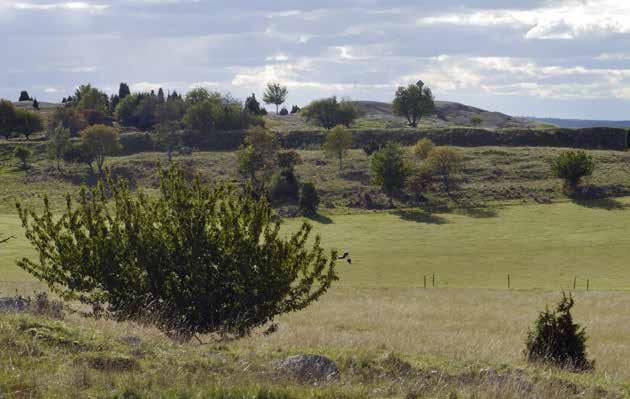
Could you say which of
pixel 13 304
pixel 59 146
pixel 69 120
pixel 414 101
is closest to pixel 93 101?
pixel 69 120

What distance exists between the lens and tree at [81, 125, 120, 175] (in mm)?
120438

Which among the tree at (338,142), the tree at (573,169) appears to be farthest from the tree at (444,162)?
the tree at (338,142)

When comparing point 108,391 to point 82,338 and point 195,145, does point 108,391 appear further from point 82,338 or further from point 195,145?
point 195,145

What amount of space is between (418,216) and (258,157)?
33.4 m

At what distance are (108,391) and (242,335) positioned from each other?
694cm

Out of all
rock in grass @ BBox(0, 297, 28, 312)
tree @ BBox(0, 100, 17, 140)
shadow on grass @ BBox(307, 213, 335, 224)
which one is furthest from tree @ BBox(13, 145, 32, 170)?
rock in grass @ BBox(0, 297, 28, 312)

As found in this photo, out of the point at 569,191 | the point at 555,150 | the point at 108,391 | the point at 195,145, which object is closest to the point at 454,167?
the point at 569,191

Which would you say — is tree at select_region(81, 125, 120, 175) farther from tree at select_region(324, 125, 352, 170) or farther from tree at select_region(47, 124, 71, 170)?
tree at select_region(324, 125, 352, 170)

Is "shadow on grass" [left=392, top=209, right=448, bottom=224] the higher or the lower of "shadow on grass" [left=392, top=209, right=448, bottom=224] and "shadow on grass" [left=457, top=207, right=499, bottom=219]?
the lower

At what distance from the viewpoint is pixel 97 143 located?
12138 cm

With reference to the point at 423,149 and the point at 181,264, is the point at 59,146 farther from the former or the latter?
the point at 181,264

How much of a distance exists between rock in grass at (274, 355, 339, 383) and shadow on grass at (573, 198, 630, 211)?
285ft

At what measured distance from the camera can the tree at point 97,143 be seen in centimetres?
12044

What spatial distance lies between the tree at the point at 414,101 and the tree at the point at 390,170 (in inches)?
3133
